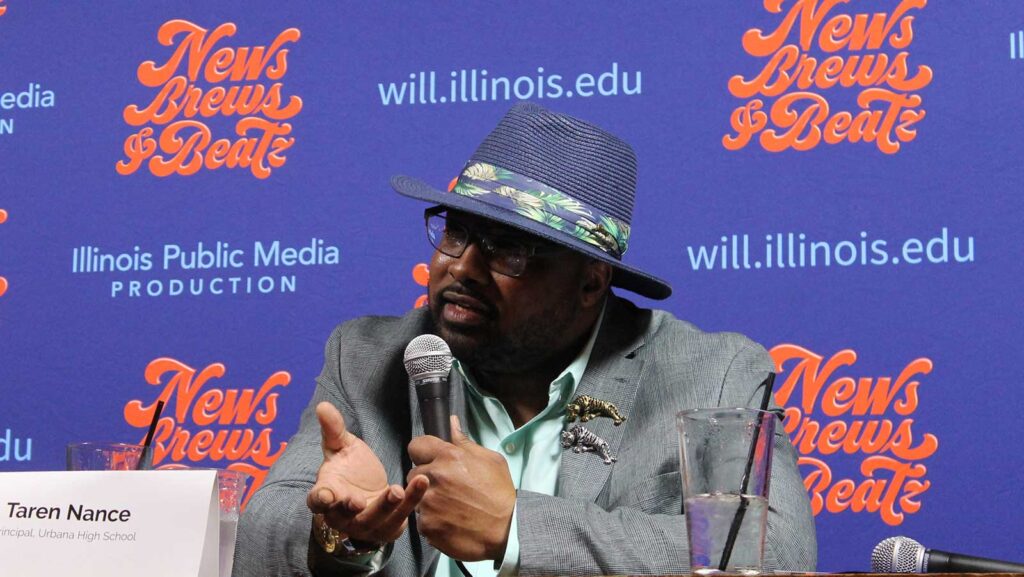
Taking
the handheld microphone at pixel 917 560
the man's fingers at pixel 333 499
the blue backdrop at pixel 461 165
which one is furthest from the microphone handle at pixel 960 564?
the blue backdrop at pixel 461 165

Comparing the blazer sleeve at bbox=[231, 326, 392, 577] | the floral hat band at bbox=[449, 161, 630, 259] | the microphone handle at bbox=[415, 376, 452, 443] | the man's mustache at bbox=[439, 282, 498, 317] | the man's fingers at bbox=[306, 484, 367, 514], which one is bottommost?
the blazer sleeve at bbox=[231, 326, 392, 577]

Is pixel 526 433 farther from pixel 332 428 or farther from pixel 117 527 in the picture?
pixel 117 527

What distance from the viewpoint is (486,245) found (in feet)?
6.17

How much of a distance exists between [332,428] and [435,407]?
0.37 ft

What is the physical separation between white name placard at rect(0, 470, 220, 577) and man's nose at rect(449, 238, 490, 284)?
2.28 feet

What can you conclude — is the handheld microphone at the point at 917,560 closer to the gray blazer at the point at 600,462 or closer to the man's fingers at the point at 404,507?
the gray blazer at the point at 600,462

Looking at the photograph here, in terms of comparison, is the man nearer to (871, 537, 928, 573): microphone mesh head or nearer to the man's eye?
the man's eye

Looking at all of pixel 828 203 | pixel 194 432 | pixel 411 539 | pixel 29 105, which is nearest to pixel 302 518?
pixel 411 539

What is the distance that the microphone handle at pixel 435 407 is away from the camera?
143cm

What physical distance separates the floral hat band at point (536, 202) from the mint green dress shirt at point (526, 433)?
0.61 ft

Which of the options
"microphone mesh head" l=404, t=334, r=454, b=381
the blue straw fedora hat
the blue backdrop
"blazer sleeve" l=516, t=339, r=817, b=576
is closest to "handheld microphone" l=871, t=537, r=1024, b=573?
"blazer sleeve" l=516, t=339, r=817, b=576

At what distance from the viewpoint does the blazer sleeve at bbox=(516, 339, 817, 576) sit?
1.45 m

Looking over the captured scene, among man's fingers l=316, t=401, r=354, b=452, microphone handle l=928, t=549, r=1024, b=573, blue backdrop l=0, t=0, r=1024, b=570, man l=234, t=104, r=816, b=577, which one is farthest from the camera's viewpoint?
blue backdrop l=0, t=0, r=1024, b=570

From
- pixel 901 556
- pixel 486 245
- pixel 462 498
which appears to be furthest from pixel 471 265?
pixel 901 556
